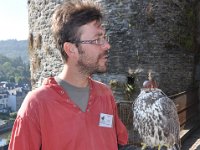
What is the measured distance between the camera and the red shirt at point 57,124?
1.86 m

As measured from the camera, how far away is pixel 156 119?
330 centimetres

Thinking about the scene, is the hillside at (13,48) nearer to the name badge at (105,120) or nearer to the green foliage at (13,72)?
the green foliage at (13,72)

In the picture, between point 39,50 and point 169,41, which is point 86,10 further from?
point 39,50

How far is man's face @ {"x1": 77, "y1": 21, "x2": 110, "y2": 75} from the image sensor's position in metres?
2.09

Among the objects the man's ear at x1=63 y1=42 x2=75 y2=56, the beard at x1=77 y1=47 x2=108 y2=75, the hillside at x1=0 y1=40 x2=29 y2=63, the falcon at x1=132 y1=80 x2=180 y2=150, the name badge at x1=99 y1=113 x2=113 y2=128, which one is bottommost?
the hillside at x1=0 y1=40 x2=29 y2=63

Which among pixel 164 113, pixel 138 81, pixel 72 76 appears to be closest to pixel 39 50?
pixel 138 81

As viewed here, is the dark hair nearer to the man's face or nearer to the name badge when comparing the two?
the man's face

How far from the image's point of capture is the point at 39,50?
9.06 metres

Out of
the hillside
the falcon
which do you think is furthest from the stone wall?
the hillside

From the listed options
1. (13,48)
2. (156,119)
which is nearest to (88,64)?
(156,119)

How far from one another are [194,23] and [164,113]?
527 centimetres

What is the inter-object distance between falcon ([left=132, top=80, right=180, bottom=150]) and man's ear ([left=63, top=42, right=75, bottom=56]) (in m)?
1.27

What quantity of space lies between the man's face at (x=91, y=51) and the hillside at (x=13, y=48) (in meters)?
160

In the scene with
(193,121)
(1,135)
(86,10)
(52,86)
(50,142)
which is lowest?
(1,135)
